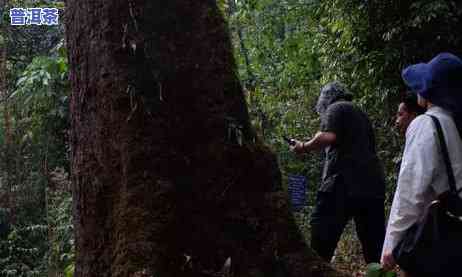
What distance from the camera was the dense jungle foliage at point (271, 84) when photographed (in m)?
10.7

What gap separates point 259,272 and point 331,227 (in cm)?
228

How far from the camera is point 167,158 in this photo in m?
3.74

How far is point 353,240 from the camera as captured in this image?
12.0 metres

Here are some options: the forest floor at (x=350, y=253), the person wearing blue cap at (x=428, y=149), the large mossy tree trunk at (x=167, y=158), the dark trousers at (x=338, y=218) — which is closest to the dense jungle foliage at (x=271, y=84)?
the forest floor at (x=350, y=253)

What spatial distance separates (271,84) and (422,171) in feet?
45.2

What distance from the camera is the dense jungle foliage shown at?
10656mm

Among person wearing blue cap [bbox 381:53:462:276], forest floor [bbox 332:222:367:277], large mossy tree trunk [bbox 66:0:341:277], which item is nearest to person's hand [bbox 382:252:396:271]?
person wearing blue cap [bbox 381:53:462:276]

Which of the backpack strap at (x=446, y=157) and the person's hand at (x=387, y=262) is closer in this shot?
the backpack strap at (x=446, y=157)

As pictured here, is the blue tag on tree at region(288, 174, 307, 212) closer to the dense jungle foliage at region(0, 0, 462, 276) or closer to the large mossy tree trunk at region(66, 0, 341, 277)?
the dense jungle foliage at region(0, 0, 462, 276)

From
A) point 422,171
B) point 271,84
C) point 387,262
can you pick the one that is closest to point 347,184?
point 387,262

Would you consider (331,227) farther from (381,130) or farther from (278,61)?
(278,61)

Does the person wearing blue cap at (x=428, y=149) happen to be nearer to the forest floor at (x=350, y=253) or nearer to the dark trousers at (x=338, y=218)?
the dark trousers at (x=338, y=218)

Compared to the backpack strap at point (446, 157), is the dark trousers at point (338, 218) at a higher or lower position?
lower

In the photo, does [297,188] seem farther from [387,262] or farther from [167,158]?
[167,158]
